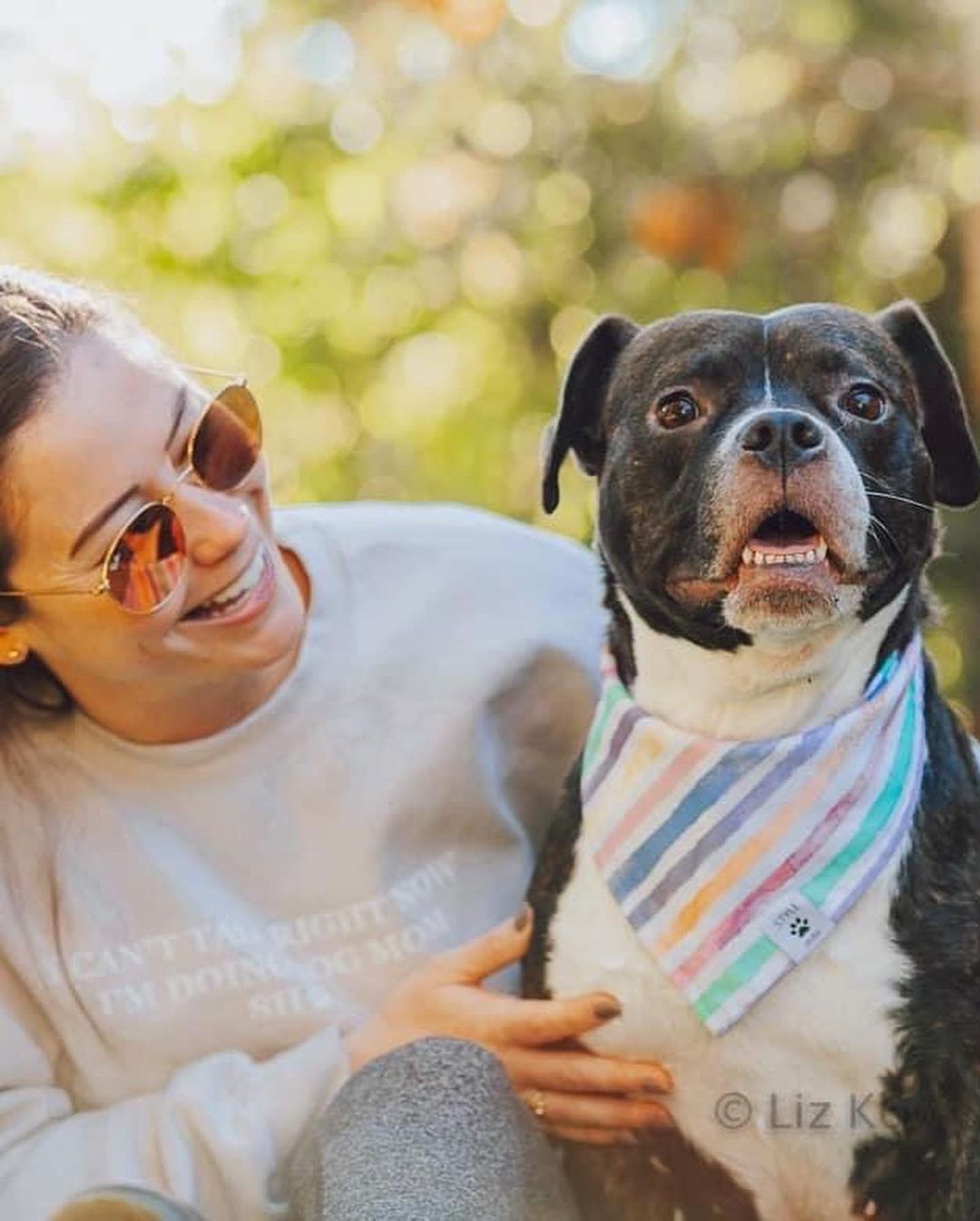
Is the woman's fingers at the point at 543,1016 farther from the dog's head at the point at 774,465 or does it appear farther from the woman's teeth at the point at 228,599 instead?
the woman's teeth at the point at 228,599

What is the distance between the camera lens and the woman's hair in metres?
2.32

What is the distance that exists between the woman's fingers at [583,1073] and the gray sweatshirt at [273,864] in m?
0.27

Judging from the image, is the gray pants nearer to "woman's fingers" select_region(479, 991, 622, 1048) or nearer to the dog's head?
"woman's fingers" select_region(479, 991, 622, 1048)

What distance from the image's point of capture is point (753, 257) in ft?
15.6

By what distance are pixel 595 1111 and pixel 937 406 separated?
876mm

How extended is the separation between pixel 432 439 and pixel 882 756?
3.27m

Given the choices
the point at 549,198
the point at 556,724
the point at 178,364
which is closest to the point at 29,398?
the point at 178,364

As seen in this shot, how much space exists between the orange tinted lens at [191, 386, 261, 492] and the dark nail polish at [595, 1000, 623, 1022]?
2.61 ft

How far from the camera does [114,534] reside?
2.32m

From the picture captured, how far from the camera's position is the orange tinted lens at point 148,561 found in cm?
232

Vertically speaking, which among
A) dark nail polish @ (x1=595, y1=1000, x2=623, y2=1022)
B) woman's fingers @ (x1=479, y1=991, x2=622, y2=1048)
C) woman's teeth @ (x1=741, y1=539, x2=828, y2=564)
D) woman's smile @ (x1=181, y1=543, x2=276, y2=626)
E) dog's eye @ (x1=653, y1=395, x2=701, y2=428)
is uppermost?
dog's eye @ (x1=653, y1=395, x2=701, y2=428)

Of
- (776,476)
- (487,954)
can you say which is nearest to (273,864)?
(487,954)

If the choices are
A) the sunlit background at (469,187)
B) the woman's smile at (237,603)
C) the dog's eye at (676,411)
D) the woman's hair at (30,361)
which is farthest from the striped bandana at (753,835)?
the sunlit background at (469,187)

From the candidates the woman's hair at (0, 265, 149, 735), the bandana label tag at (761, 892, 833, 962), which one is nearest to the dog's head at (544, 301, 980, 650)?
Result: the bandana label tag at (761, 892, 833, 962)
